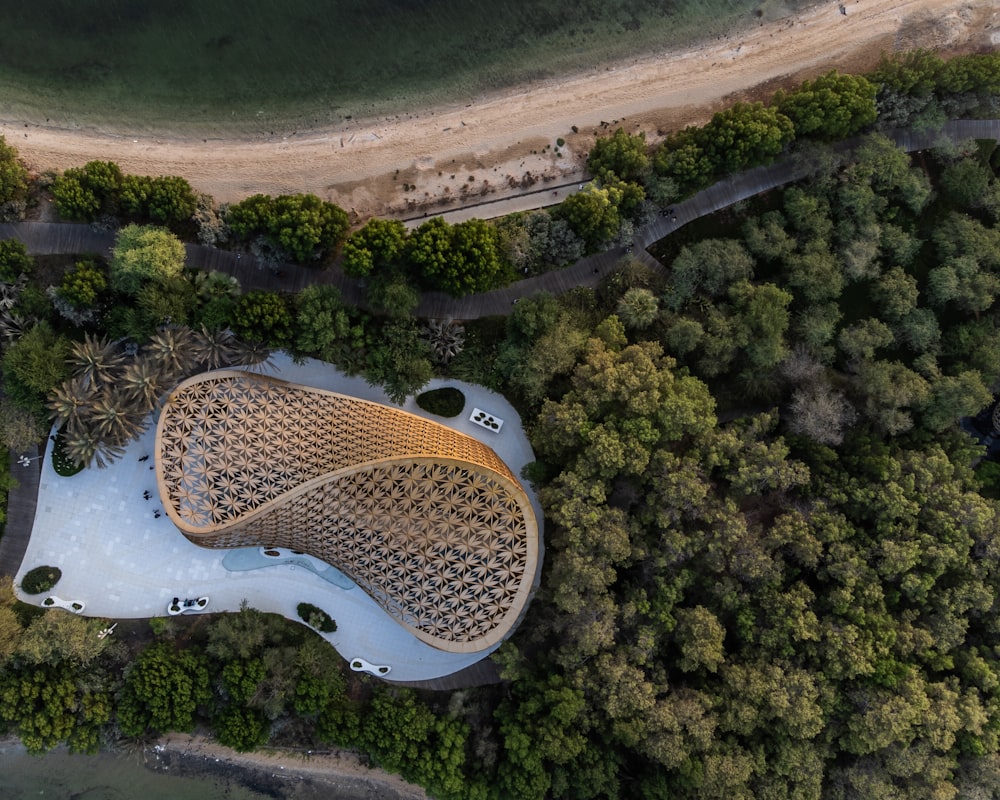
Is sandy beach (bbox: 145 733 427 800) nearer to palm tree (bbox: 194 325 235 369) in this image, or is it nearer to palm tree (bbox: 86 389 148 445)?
palm tree (bbox: 86 389 148 445)

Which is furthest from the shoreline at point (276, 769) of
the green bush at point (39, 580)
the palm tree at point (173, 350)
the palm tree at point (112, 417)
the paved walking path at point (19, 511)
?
the palm tree at point (173, 350)

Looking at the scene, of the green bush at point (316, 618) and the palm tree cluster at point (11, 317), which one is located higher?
the palm tree cluster at point (11, 317)

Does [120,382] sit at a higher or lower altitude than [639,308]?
lower

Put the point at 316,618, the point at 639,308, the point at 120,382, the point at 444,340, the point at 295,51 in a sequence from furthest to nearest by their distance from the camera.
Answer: the point at 295,51, the point at 444,340, the point at 316,618, the point at 639,308, the point at 120,382

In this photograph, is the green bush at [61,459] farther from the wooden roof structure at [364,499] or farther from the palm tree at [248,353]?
the palm tree at [248,353]

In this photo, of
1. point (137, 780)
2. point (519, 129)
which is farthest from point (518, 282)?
point (137, 780)

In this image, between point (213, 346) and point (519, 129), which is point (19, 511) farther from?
point (519, 129)
